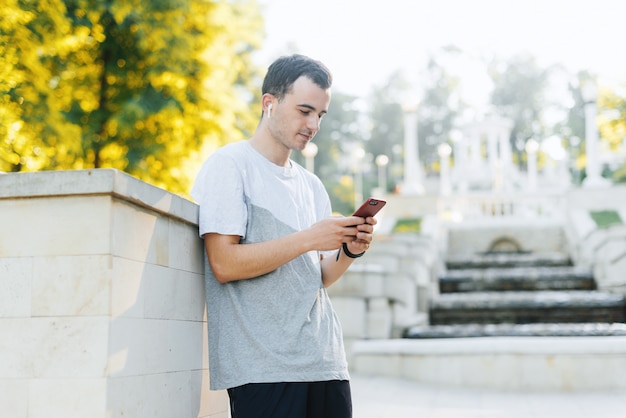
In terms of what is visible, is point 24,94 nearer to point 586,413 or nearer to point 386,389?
point 386,389

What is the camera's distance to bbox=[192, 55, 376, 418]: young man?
240cm

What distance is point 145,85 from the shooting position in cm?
1398

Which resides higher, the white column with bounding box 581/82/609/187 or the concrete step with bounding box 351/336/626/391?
the white column with bounding box 581/82/609/187

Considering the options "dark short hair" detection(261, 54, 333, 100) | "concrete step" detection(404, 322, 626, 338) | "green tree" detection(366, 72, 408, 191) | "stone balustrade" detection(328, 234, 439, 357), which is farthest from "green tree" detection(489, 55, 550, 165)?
"dark short hair" detection(261, 54, 333, 100)

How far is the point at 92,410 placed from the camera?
6.91 ft

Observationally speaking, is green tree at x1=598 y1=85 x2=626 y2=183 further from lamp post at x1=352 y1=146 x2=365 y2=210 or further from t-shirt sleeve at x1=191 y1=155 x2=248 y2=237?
t-shirt sleeve at x1=191 y1=155 x2=248 y2=237

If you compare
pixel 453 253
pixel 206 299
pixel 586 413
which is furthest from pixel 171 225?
pixel 453 253

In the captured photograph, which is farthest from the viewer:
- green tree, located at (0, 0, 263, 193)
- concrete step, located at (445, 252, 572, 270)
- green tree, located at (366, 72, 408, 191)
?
green tree, located at (366, 72, 408, 191)

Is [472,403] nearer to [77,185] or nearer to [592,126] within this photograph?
[77,185]

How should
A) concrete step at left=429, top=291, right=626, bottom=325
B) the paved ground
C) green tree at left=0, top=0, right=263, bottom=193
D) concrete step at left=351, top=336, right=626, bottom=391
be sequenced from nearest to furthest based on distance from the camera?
the paved ground, concrete step at left=351, top=336, right=626, bottom=391, concrete step at left=429, top=291, right=626, bottom=325, green tree at left=0, top=0, right=263, bottom=193

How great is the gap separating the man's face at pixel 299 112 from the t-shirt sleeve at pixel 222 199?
0.22m

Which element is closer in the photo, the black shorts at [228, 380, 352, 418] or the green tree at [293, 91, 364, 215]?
the black shorts at [228, 380, 352, 418]

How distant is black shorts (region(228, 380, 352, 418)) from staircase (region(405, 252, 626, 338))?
743 centimetres

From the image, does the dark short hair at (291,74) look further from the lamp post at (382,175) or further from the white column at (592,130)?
the lamp post at (382,175)
